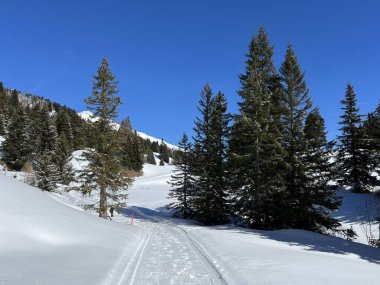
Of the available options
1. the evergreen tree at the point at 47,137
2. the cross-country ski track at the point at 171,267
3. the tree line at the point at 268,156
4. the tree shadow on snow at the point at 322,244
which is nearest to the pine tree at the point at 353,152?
the tree line at the point at 268,156

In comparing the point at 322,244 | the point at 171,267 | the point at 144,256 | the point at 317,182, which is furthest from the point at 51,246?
the point at 317,182

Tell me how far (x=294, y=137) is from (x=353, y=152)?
16.0 m

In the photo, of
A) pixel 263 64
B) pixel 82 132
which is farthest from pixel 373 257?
pixel 82 132

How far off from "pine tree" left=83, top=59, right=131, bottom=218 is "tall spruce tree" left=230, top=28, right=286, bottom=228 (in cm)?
994

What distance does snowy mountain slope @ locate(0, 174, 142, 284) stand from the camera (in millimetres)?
8168

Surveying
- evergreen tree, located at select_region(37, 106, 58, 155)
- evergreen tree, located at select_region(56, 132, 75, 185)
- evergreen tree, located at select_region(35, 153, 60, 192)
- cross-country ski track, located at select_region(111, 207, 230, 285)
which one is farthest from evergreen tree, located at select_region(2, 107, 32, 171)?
cross-country ski track, located at select_region(111, 207, 230, 285)

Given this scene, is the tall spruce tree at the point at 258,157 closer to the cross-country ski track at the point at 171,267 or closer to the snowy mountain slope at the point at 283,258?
the snowy mountain slope at the point at 283,258

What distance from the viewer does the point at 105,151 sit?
27.2m

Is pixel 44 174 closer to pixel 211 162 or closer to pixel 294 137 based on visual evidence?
pixel 211 162

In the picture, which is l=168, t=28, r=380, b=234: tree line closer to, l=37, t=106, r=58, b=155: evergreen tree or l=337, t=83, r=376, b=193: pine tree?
l=337, t=83, r=376, b=193: pine tree

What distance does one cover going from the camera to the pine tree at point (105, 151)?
26.3 m

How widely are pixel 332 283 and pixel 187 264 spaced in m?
4.80

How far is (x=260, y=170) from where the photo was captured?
2434 centimetres

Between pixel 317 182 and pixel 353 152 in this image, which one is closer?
pixel 317 182
